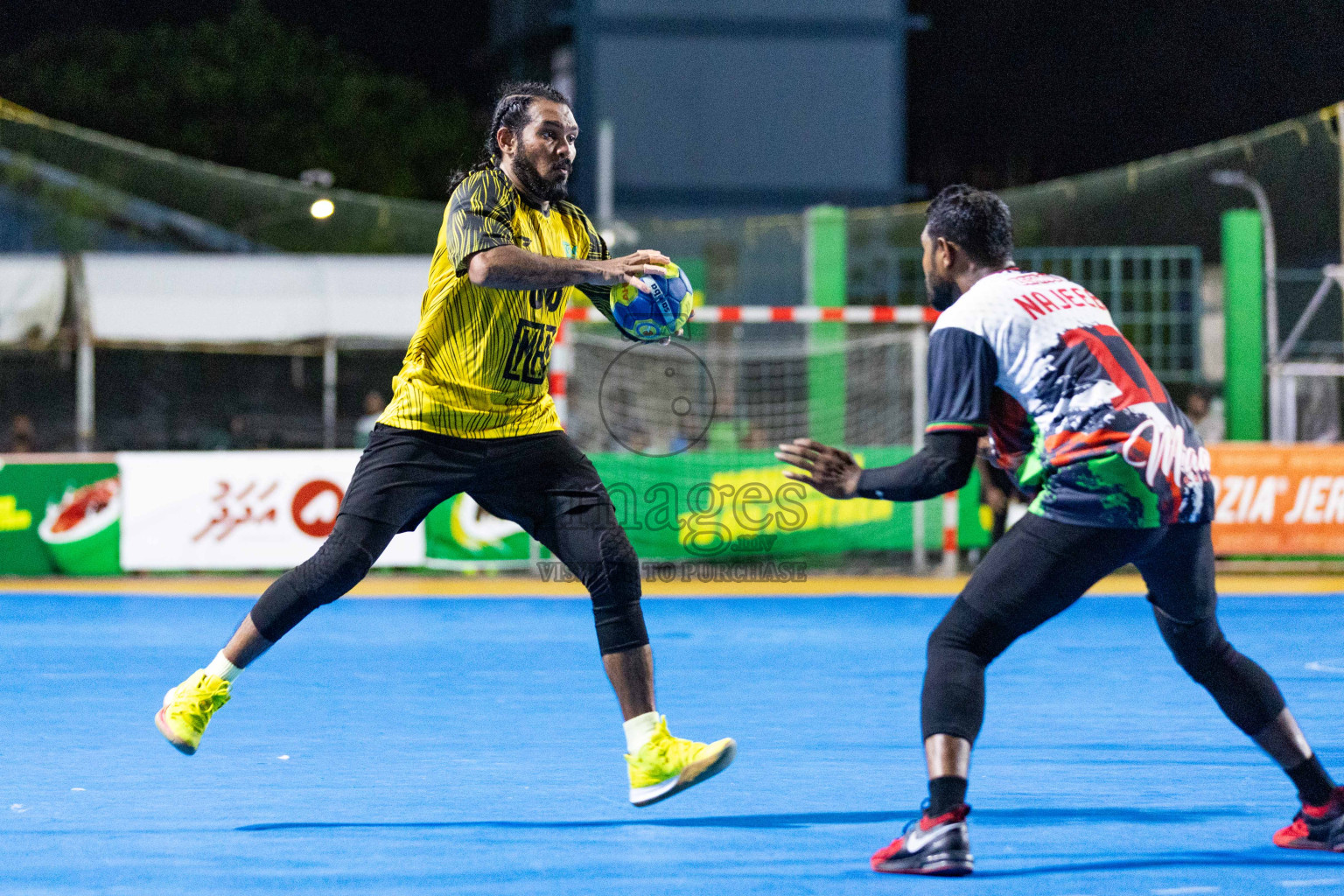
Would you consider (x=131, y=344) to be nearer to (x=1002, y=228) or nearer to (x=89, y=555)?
(x=89, y=555)

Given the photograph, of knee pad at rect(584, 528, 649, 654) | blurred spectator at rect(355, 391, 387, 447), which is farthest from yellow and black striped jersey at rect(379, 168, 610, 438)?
blurred spectator at rect(355, 391, 387, 447)

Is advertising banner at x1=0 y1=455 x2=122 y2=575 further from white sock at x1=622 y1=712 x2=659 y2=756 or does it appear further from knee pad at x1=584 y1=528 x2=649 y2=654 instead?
white sock at x1=622 y1=712 x2=659 y2=756

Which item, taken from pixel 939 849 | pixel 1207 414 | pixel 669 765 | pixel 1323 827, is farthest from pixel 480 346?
pixel 1207 414

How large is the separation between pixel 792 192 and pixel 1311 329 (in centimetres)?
1651

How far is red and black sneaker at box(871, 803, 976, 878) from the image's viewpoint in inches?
177

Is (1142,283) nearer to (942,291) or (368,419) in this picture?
(368,419)

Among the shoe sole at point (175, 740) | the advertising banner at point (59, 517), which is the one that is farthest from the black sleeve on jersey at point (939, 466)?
the advertising banner at point (59, 517)

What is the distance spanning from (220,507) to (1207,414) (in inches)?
362

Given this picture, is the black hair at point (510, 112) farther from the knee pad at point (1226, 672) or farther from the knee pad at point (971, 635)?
the knee pad at point (1226, 672)

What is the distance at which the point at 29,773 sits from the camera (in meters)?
6.07

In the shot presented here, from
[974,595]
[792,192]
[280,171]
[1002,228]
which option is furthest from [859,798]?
[280,171]

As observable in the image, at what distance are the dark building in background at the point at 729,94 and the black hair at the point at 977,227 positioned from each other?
1086 inches

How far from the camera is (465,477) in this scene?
545cm

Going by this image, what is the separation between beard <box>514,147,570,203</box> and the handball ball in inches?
14.4
